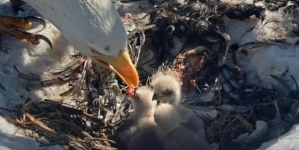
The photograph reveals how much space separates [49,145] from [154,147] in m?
0.75

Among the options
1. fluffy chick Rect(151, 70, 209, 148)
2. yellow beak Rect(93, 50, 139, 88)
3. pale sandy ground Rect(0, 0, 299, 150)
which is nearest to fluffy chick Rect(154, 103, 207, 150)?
fluffy chick Rect(151, 70, 209, 148)

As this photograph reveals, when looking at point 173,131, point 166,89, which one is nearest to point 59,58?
point 166,89

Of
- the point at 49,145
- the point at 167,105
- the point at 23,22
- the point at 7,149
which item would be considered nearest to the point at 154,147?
the point at 167,105

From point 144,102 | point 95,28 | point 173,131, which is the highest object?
point 95,28

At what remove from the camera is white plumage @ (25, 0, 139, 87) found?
4.03 meters

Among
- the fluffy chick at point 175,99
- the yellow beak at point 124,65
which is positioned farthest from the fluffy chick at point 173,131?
the yellow beak at point 124,65

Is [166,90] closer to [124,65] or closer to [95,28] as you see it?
[124,65]

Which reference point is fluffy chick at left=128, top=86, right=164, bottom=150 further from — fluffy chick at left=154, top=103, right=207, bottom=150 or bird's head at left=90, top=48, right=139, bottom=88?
bird's head at left=90, top=48, right=139, bottom=88

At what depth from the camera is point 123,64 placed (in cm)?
430

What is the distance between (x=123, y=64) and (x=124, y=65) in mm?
10

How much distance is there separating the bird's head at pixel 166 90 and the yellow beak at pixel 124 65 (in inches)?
10.6

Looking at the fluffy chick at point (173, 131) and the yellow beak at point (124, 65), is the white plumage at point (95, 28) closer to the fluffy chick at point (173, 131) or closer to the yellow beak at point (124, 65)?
the yellow beak at point (124, 65)

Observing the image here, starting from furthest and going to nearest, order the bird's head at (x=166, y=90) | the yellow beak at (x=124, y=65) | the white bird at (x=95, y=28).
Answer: the bird's head at (x=166, y=90) < the yellow beak at (x=124, y=65) < the white bird at (x=95, y=28)

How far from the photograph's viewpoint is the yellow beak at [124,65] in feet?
14.0
